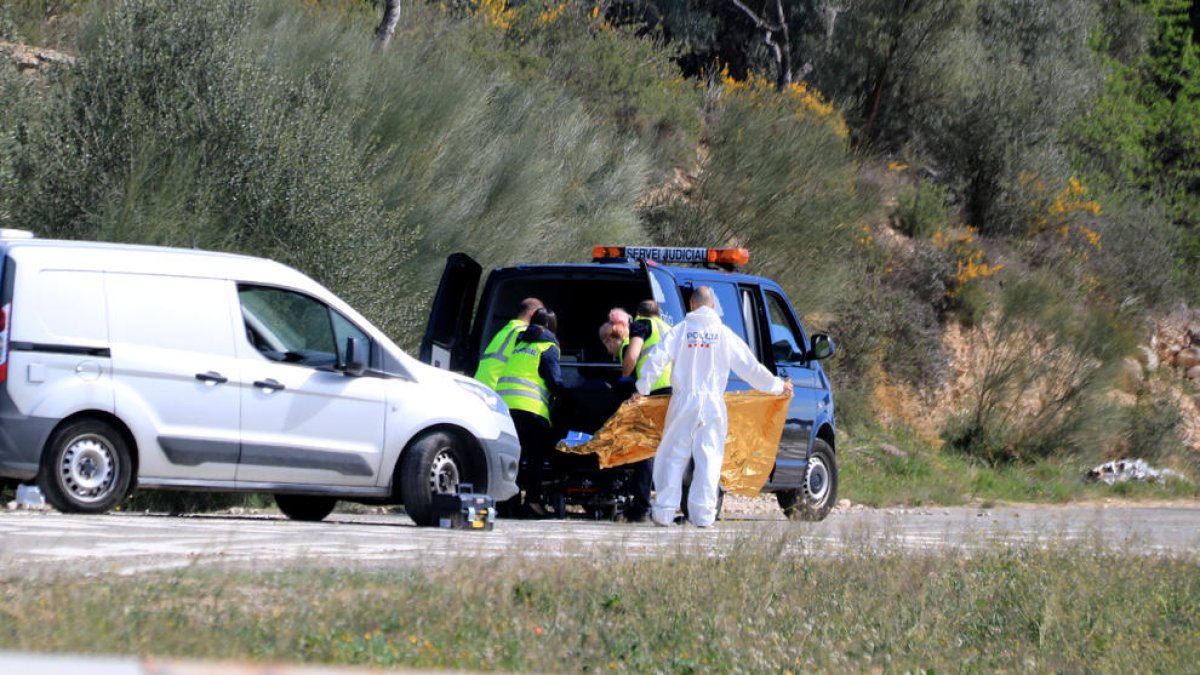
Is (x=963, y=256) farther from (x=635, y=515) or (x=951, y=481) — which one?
(x=635, y=515)

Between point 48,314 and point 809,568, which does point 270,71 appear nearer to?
point 48,314

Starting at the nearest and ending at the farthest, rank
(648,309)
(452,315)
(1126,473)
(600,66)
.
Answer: (648,309), (452,315), (1126,473), (600,66)

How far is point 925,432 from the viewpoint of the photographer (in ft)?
96.1

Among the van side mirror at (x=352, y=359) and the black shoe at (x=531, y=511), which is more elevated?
the van side mirror at (x=352, y=359)

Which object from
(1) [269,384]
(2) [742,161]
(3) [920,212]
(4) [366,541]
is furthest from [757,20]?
(4) [366,541]

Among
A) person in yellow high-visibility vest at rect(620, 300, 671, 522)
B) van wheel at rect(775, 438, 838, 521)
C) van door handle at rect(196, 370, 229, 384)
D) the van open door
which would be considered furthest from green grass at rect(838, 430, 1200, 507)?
van door handle at rect(196, 370, 229, 384)

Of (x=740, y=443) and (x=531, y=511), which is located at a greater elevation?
(x=740, y=443)

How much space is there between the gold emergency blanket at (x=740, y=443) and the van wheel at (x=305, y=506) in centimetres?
194

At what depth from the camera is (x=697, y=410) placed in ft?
39.9

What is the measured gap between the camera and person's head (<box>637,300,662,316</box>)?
1246cm

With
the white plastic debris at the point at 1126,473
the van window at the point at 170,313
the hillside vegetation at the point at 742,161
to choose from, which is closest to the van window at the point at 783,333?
the hillside vegetation at the point at 742,161

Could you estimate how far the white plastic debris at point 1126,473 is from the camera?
26.1 meters

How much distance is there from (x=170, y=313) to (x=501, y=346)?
2.94 metres

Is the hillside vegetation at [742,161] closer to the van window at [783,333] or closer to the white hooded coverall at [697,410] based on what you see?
the van window at [783,333]
